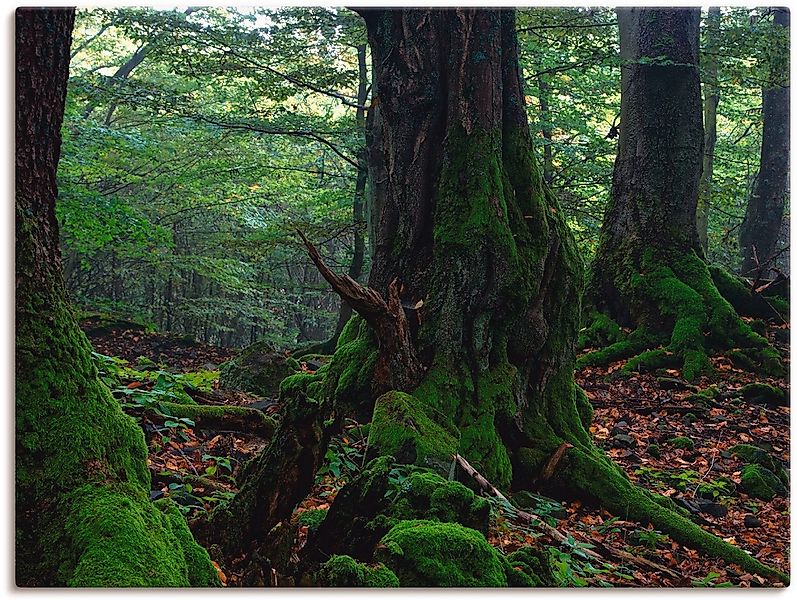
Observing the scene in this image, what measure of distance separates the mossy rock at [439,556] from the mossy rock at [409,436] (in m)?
0.85

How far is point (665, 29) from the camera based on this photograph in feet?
23.7

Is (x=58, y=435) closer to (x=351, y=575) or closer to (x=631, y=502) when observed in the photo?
(x=351, y=575)

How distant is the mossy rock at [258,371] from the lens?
20.1 feet

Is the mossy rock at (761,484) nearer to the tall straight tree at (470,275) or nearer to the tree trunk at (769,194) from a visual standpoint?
the tall straight tree at (470,275)

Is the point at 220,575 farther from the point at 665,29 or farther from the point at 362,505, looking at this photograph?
the point at 665,29

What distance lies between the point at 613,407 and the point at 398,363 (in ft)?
9.42

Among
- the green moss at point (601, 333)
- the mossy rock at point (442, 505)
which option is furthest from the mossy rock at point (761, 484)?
the mossy rock at point (442, 505)

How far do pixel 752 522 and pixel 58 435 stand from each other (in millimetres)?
3850

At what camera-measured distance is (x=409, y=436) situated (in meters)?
3.41

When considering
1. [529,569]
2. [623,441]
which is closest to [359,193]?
[623,441]

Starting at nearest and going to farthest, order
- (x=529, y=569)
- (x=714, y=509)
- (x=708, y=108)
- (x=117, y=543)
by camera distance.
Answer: (x=117, y=543)
(x=529, y=569)
(x=714, y=509)
(x=708, y=108)

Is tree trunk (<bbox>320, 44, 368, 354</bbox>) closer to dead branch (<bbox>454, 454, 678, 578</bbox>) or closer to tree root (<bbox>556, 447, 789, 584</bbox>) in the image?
tree root (<bbox>556, 447, 789, 584</bbox>)

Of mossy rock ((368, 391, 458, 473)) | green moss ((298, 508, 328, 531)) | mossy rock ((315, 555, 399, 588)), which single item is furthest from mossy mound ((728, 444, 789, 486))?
mossy rock ((315, 555, 399, 588))

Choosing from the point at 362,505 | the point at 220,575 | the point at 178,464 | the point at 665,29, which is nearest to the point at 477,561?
the point at 362,505
